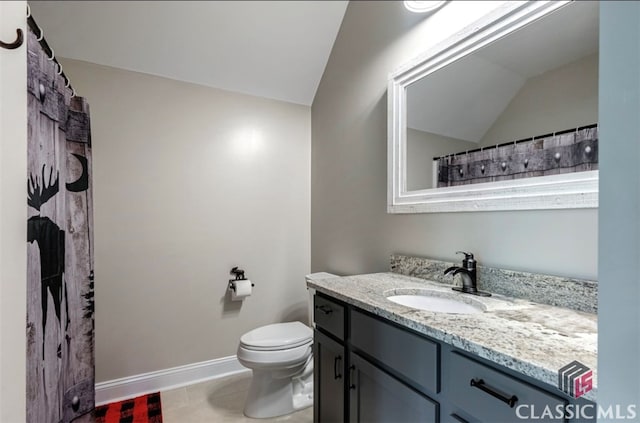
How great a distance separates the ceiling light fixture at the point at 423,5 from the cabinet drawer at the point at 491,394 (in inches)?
62.4

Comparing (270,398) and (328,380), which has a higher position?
(328,380)

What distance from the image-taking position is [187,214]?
224cm

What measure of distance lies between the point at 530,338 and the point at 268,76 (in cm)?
235

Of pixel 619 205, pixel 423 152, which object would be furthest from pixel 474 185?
pixel 619 205

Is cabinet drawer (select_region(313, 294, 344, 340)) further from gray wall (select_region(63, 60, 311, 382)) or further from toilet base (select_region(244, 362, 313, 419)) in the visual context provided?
gray wall (select_region(63, 60, 311, 382))

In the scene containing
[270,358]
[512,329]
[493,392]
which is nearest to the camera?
[493,392]

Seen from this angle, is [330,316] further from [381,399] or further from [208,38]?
[208,38]

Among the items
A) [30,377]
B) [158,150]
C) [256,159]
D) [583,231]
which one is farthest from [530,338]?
[158,150]

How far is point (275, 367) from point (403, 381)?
1.01 meters

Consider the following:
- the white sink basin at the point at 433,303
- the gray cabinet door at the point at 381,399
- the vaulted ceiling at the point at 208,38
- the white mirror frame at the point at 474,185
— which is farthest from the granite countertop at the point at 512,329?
the vaulted ceiling at the point at 208,38

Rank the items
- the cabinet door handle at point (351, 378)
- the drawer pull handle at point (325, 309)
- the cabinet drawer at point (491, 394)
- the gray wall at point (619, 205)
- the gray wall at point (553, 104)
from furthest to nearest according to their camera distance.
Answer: the drawer pull handle at point (325, 309) < the cabinet door handle at point (351, 378) < the gray wall at point (553, 104) < the cabinet drawer at point (491, 394) < the gray wall at point (619, 205)

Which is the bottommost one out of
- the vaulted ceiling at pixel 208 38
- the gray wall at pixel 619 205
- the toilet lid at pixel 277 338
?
the toilet lid at pixel 277 338

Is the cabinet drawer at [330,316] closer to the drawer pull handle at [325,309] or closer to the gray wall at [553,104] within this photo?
the drawer pull handle at [325,309]

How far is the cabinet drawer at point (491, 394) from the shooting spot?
65cm
